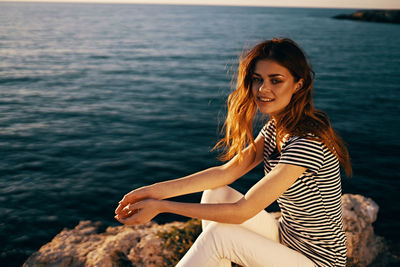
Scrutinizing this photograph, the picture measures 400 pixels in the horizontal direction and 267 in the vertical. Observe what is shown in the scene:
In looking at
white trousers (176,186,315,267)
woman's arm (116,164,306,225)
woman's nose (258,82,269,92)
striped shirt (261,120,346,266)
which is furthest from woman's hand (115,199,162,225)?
woman's nose (258,82,269,92)

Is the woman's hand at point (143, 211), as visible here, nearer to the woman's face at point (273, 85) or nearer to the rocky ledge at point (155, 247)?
the woman's face at point (273, 85)

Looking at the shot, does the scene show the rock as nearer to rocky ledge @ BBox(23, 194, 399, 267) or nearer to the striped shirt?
rocky ledge @ BBox(23, 194, 399, 267)

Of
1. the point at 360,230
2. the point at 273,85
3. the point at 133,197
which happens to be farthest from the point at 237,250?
the point at 360,230

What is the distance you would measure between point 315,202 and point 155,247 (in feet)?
8.90

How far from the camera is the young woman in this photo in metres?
2.56

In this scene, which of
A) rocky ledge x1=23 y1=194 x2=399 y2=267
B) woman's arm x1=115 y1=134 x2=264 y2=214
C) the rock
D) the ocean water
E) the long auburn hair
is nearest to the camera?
the long auburn hair

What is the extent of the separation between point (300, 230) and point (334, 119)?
12342mm

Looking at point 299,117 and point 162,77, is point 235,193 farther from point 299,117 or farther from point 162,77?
point 162,77

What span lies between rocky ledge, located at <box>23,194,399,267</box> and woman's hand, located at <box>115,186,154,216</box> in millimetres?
1431

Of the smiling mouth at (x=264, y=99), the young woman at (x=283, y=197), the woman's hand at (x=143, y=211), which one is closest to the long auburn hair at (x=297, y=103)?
the young woman at (x=283, y=197)

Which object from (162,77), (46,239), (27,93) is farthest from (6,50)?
(46,239)

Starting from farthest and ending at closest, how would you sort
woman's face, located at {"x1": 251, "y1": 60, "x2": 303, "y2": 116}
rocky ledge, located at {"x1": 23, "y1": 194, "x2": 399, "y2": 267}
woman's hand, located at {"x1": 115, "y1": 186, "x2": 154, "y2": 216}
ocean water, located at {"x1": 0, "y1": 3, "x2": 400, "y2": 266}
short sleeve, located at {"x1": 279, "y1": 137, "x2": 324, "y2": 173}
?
ocean water, located at {"x1": 0, "y1": 3, "x2": 400, "y2": 266}, rocky ledge, located at {"x1": 23, "y1": 194, "x2": 399, "y2": 267}, woman's hand, located at {"x1": 115, "y1": 186, "x2": 154, "y2": 216}, woman's face, located at {"x1": 251, "y1": 60, "x2": 303, "y2": 116}, short sleeve, located at {"x1": 279, "y1": 137, "x2": 324, "y2": 173}

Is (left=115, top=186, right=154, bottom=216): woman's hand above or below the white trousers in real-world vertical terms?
above

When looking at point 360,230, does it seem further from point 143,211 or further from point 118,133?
point 118,133
